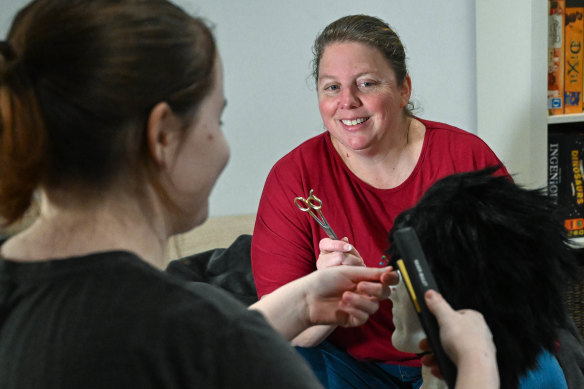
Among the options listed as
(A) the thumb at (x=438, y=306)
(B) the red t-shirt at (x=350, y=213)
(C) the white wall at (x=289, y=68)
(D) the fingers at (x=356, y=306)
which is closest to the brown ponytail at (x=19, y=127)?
(A) the thumb at (x=438, y=306)

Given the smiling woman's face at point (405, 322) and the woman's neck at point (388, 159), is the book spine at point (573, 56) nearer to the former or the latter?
the woman's neck at point (388, 159)

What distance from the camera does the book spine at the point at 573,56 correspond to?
192 centimetres

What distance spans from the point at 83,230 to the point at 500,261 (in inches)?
23.2

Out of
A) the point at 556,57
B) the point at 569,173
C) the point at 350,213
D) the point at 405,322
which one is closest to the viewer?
the point at 405,322

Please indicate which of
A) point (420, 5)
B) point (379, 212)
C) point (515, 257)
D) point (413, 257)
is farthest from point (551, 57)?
point (413, 257)

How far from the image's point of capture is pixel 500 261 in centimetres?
94

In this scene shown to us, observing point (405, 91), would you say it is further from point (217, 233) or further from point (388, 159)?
point (217, 233)

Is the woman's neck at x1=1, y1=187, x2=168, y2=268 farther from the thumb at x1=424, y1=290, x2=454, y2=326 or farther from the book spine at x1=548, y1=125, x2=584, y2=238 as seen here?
the book spine at x1=548, y1=125, x2=584, y2=238

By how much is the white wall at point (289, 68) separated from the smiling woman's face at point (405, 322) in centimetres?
118

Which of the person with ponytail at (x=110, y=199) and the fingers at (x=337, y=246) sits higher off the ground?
the person with ponytail at (x=110, y=199)

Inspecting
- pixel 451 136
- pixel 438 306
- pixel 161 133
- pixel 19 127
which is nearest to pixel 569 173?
pixel 451 136

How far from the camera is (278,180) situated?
157cm

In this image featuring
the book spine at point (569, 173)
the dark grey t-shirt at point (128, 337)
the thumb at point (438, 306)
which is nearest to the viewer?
the dark grey t-shirt at point (128, 337)

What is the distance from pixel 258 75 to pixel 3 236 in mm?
1471
